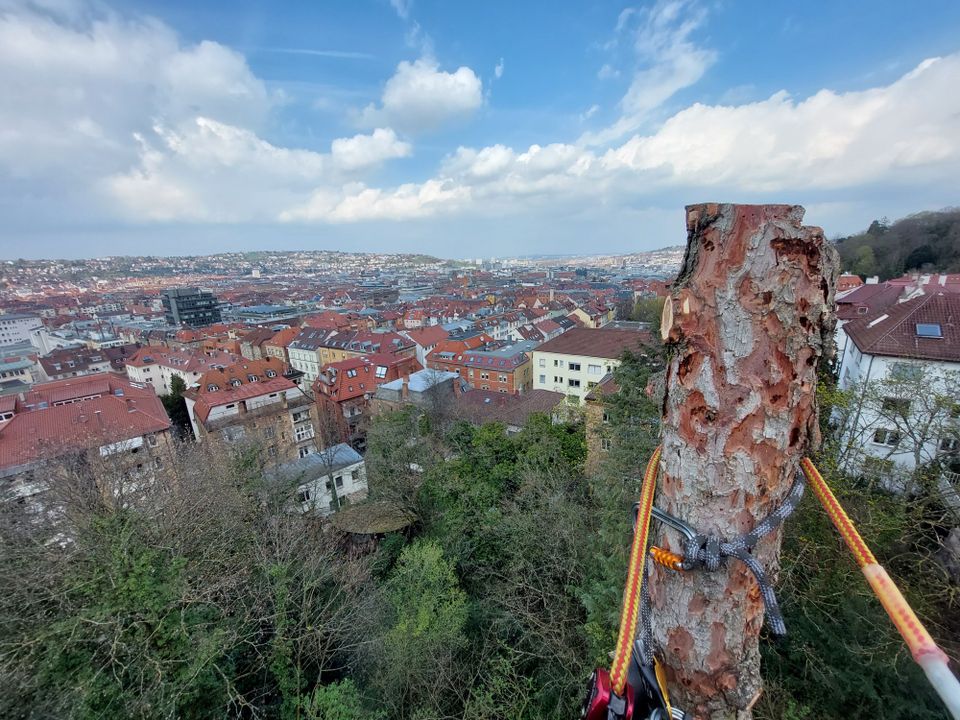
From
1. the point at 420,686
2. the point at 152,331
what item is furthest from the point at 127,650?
the point at 152,331

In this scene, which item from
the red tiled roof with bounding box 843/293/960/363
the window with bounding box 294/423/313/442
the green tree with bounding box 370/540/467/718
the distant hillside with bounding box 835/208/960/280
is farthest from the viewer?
the distant hillside with bounding box 835/208/960/280

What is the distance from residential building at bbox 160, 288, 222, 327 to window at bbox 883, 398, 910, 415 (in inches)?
3881

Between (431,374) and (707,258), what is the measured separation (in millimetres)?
27081

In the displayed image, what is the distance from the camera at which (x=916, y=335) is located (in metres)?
14.2

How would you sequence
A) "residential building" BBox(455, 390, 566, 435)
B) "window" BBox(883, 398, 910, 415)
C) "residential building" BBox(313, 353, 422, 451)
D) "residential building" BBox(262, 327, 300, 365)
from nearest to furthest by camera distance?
"window" BBox(883, 398, 910, 415) < "residential building" BBox(455, 390, 566, 435) < "residential building" BBox(313, 353, 422, 451) < "residential building" BBox(262, 327, 300, 365)

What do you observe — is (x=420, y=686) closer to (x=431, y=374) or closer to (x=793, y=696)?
(x=793, y=696)

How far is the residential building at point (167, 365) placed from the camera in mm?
40094

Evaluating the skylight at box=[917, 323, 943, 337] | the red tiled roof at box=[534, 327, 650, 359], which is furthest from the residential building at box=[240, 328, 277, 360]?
the skylight at box=[917, 323, 943, 337]

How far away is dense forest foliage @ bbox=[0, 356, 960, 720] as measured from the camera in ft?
18.4

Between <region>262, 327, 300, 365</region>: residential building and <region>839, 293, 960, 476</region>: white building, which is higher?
<region>839, 293, 960, 476</region>: white building

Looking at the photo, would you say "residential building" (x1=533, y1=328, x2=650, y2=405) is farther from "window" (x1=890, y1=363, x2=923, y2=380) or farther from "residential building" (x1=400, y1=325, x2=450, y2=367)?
"residential building" (x1=400, y1=325, x2=450, y2=367)

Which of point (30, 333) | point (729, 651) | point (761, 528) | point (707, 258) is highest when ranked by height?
point (707, 258)

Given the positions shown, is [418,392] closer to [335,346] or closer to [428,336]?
[428,336]

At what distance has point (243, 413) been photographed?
25.5 metres
